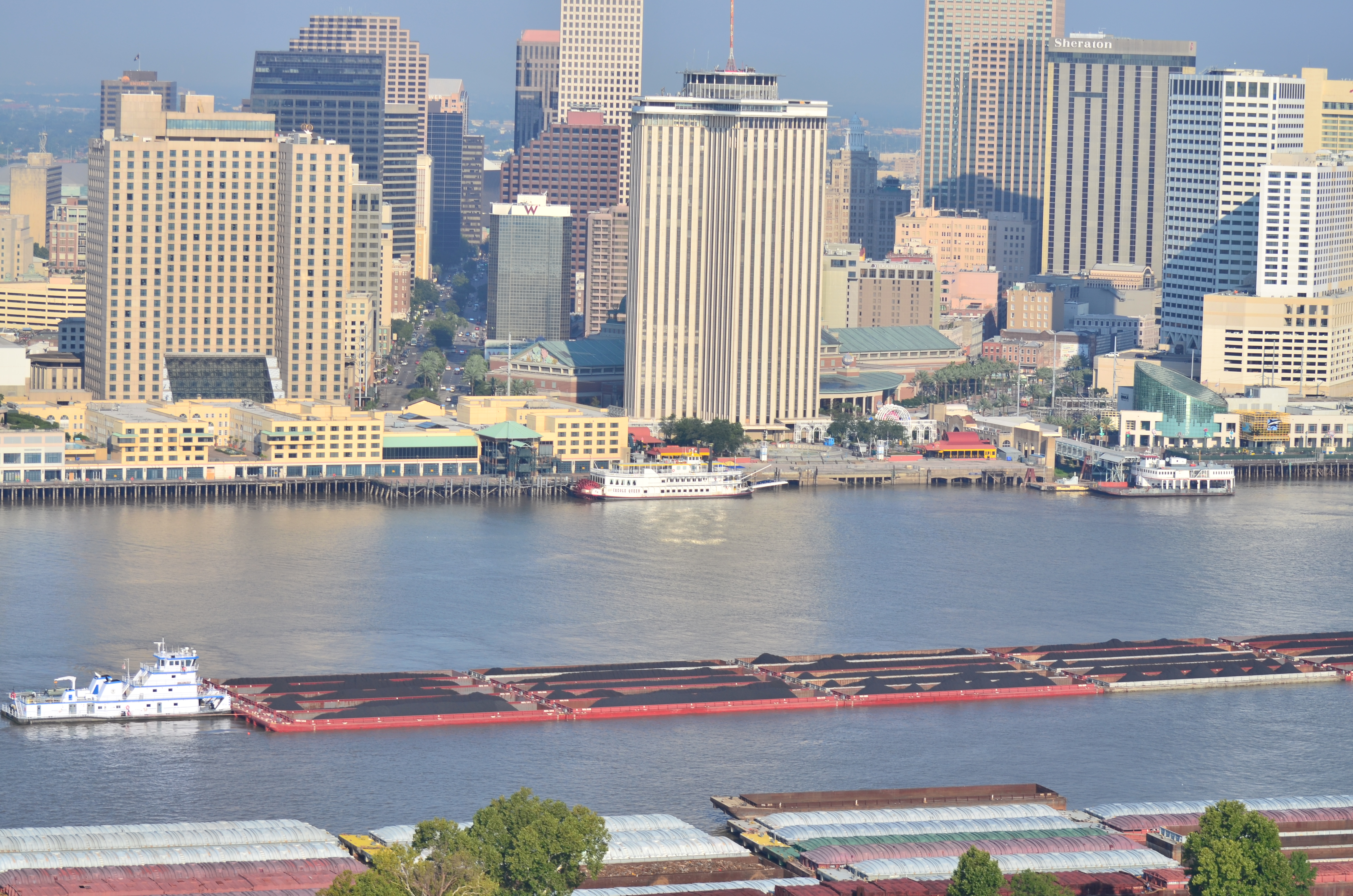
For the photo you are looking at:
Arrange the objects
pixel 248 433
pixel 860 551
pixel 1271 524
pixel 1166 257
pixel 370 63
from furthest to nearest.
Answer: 1. pixel 370 63
2. pixel 1166 257
3. pixel 248 433
4. pixel 1271 524
5. pixel 860 551

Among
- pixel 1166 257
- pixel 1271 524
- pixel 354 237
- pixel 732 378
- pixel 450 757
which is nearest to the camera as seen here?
pixel 450 757

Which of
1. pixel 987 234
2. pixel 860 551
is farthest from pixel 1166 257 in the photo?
pixel 860 551

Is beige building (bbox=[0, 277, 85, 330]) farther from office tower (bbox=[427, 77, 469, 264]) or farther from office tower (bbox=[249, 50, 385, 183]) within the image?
office tower (bbox=[427, 77, 469, 264])

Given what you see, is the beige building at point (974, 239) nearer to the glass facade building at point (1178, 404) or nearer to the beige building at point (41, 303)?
the beige building at point (41, 303)

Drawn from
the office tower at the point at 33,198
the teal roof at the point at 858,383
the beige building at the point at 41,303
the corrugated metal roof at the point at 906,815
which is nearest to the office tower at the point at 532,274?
the beige building at the point at 41,303

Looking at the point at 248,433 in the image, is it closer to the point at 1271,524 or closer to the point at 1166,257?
the point at 1271,524

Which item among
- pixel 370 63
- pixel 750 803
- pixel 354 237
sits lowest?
pixel 750 803

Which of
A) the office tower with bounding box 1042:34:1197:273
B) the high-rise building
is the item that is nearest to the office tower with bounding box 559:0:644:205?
the high-rise building

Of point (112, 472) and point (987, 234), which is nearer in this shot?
point (112, 472)
